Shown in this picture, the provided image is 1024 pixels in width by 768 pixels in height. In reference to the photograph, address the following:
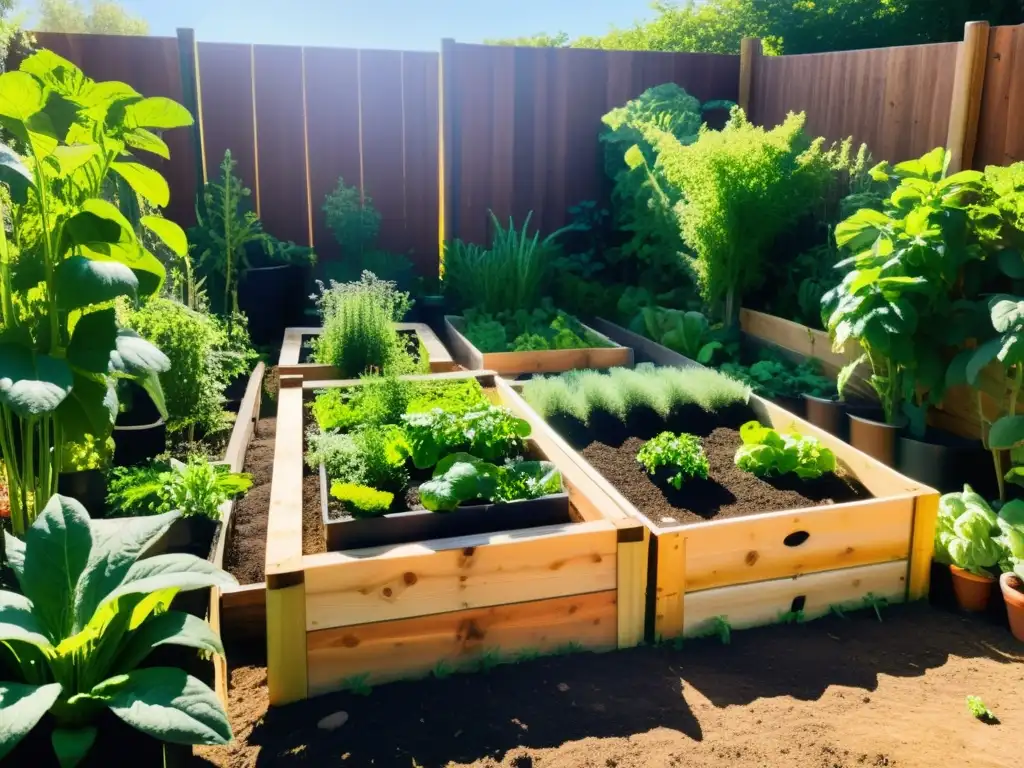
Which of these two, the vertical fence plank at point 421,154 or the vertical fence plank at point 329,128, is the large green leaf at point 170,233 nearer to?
the vertical fence plank at point 329,128

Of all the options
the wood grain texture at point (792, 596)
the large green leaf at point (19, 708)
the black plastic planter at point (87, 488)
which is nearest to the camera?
the large green leaf at point (19, 708)

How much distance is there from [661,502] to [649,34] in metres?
13.6

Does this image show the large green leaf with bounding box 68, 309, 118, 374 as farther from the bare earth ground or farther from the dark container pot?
the dark container pot

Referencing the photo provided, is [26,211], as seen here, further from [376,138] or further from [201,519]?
[376,138]

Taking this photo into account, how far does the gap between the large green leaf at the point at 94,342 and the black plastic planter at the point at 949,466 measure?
9.90 ft

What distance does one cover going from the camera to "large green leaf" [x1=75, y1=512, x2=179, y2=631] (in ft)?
6.07

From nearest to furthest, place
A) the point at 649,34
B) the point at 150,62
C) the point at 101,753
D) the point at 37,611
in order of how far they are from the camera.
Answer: the point at 101,753 → the point at 37,611 → the point at 150,62 → the point at 649,34

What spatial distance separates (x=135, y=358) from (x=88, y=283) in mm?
254

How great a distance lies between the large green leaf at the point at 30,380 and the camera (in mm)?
1893

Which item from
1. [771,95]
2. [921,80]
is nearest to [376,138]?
[771,95]

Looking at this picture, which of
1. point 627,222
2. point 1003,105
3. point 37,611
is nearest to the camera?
point 37,611

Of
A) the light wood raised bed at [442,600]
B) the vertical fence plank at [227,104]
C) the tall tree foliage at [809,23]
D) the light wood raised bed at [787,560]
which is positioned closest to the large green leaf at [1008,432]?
the light wood raised bed at [787,560]

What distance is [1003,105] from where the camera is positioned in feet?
13.4

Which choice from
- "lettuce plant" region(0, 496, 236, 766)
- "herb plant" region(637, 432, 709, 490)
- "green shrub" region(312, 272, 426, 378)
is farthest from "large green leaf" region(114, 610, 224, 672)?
"green shrub" region(312, 272, 426, 378)
